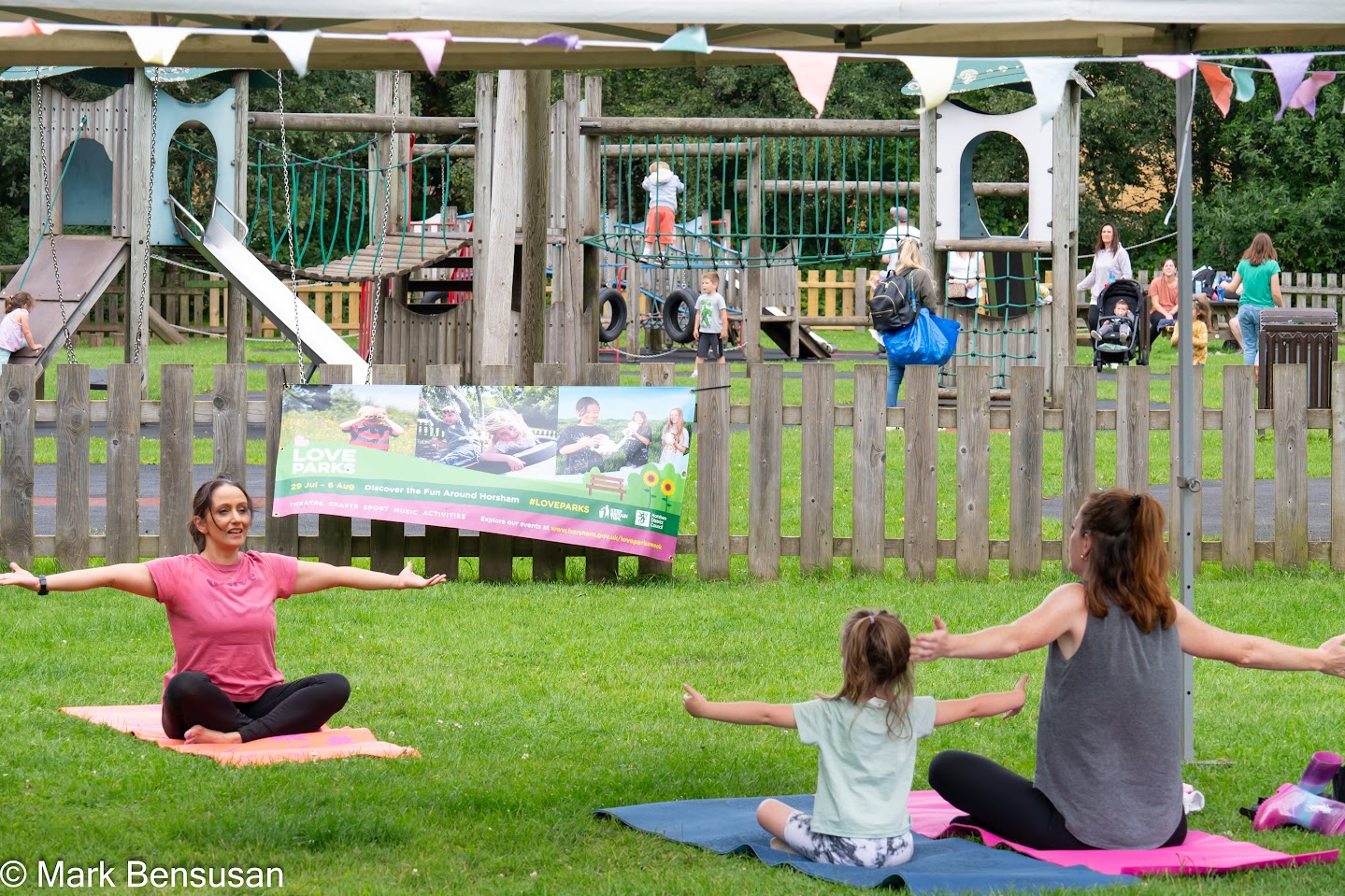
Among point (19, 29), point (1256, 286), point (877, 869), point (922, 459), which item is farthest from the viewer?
point (1256, 286)

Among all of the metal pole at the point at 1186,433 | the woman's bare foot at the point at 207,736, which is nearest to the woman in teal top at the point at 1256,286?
the metal pole at the point at 1186,433

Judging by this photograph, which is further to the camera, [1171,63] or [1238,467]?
[1238,467]

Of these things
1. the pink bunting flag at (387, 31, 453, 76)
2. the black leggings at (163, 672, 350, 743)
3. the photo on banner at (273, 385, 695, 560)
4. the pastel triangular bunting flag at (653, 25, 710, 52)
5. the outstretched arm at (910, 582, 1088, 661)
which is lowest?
the black leggings at (163, 672, 350, 743)

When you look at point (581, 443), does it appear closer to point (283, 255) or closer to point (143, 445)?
point (143, 445)

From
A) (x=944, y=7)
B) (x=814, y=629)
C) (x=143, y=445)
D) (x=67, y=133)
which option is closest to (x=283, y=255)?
(x=67, y=133)

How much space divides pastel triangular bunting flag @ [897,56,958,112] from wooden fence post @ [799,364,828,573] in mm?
4880

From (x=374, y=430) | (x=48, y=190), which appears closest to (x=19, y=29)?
(x=374, y=430)

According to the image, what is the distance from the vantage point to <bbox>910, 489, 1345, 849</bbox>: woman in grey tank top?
187 inches

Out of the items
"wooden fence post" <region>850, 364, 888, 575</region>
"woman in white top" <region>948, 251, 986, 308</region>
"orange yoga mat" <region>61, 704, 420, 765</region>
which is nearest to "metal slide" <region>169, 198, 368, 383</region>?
"woman in white top" <region>948, 251, 986, 308</region>

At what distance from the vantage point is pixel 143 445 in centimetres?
1448

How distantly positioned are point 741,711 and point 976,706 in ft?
2.33

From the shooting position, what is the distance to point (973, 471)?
30.8 ft

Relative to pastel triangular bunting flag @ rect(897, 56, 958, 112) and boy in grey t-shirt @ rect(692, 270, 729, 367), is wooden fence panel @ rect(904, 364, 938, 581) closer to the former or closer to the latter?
pastel triangular bunting flag @ rect(897, 56, 958, 112)

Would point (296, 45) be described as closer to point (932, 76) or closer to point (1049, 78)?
point (932, 76)
